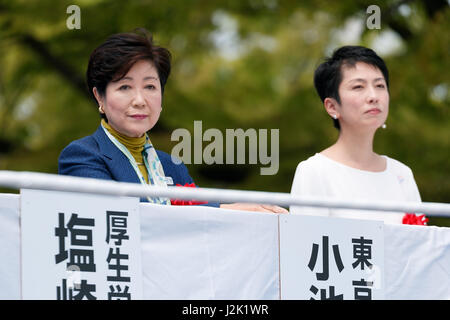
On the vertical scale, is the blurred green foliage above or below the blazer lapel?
above

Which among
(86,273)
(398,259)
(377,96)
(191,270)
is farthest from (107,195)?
(377,96)

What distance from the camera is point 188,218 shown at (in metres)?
2.39

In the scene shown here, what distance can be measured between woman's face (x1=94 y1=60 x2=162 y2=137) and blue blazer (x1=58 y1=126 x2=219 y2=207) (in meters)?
0.09

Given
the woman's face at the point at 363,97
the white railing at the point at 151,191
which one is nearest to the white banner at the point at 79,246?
the white railing at the point at 151,191

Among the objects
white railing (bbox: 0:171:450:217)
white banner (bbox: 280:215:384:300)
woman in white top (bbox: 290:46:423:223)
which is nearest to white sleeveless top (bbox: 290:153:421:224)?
woman in white top (bbox: 290:46:423:223)

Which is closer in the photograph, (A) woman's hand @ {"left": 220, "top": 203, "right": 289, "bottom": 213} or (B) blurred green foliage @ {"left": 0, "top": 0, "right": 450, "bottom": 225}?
(A) woman's hand @ {"left": 220, "top": 203, "right": 289, "bottom": 213}

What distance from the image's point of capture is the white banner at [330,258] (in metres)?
2.52

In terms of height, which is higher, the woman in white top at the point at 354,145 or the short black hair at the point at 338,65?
the short black hair at the point at 338,65

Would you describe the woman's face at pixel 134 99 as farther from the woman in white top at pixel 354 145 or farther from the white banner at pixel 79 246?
the woman in white top at pixel 354 145

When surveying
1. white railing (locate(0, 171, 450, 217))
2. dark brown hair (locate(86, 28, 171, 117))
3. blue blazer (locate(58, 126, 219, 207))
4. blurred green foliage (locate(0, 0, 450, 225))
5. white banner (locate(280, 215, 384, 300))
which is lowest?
white banner (locate(280, 215, 384, 300))

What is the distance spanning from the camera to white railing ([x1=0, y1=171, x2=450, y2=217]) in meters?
2.04

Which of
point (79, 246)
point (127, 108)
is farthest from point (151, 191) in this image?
point (127, 108)

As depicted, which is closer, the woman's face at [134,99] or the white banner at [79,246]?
the white banner at [79,246]

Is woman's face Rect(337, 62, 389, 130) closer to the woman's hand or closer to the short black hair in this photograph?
the short black hair
